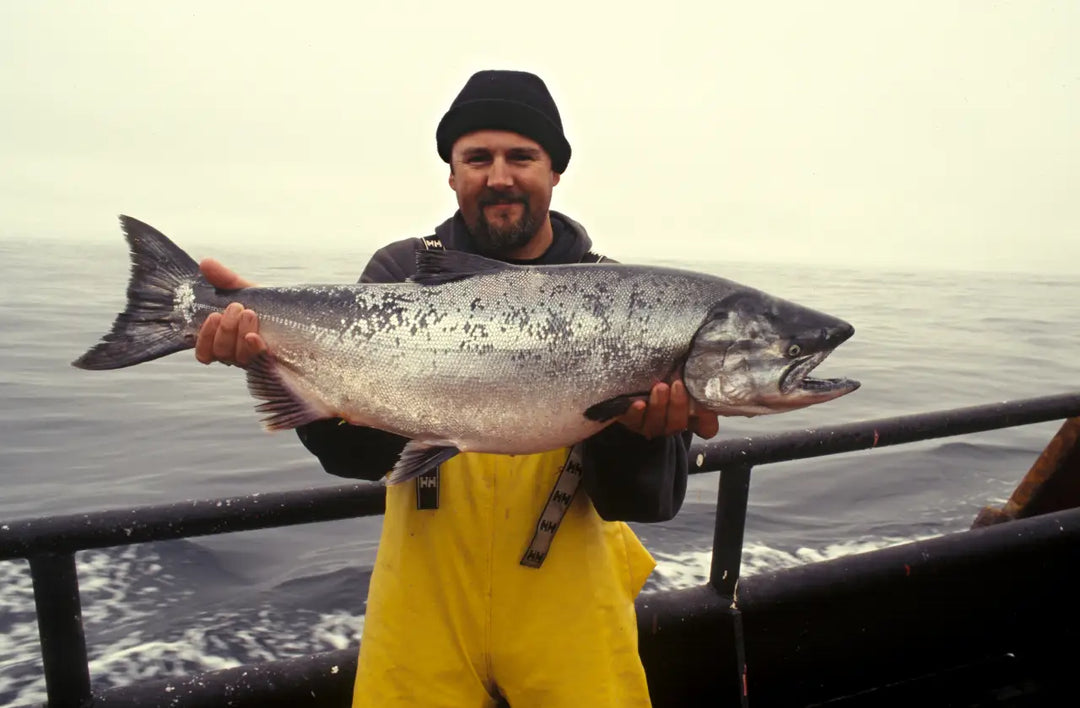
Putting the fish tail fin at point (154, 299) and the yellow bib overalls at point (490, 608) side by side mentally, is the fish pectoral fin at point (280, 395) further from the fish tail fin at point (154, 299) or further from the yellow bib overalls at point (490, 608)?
the yellow bib overalls at point (490, 608)

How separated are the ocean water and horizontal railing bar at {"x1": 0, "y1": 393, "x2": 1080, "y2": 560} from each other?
3656 mm

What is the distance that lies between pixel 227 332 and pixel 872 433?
2769 mm

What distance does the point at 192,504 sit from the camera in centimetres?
253

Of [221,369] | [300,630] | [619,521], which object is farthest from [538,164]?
[221,369]

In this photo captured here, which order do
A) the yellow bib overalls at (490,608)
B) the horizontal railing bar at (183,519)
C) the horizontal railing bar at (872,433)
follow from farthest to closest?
1. the horizontal railing bar at (872,433)
2. the yellow bib overalls at (490,608)
3. the horizontal railing bar at (183,519)

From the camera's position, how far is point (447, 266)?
107 inches

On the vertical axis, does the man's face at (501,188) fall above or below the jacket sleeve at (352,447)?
above

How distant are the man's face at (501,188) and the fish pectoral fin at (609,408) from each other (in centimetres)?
87

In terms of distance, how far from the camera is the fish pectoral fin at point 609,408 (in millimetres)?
2611

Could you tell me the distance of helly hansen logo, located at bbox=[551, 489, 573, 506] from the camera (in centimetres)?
265

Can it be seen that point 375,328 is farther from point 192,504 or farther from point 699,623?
point 699,623

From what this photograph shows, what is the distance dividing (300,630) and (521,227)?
5.16 metres

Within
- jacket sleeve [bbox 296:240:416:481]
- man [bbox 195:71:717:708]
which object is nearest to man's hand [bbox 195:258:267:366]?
man [bbox 195:71:717:708]

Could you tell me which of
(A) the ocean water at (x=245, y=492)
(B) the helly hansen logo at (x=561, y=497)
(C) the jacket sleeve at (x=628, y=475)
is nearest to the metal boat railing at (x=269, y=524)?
(C) the jacket sleeve at (x=628, y=475)
